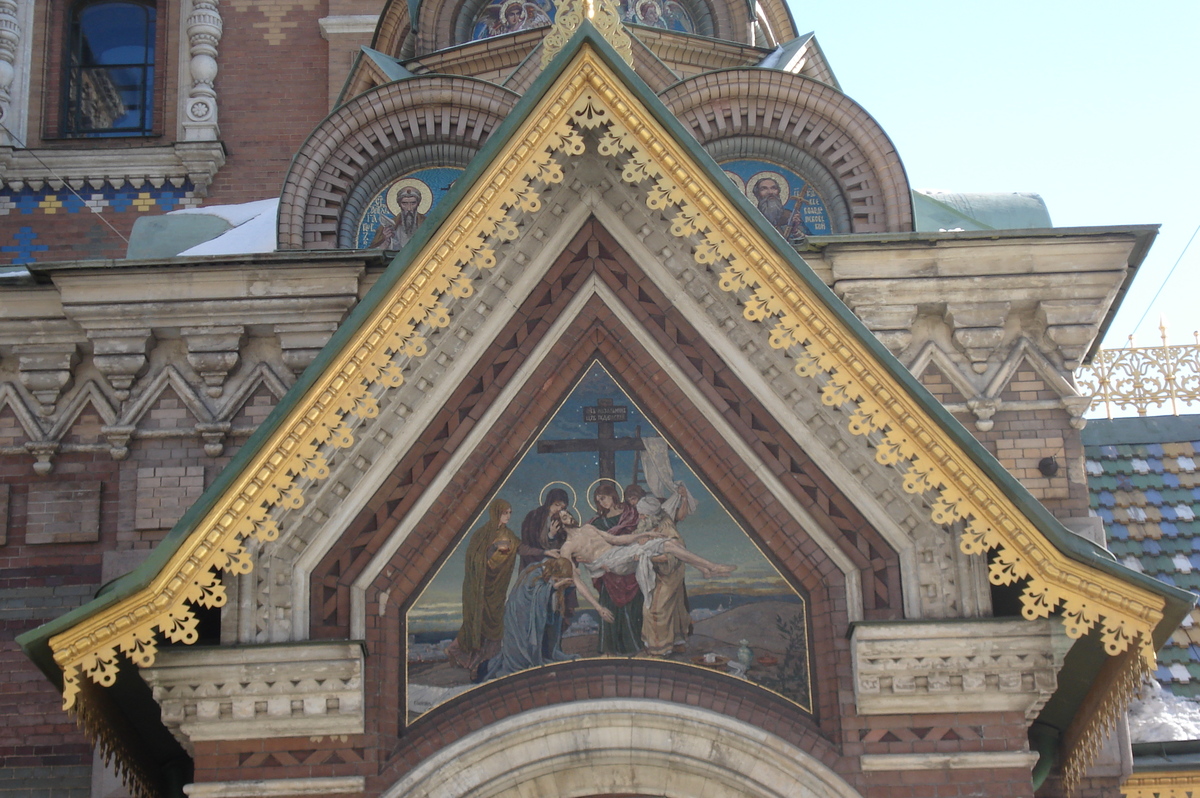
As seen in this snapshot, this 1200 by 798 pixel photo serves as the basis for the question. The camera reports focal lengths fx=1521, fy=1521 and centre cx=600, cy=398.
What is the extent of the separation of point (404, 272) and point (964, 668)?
12.5 ft

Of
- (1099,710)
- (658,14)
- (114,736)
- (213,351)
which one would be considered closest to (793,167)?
(658,14)

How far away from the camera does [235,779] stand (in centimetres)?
829

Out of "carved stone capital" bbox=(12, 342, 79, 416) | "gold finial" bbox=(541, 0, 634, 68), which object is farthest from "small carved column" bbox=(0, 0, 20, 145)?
"gold finial" bbox=(541, 0, 634, 68)

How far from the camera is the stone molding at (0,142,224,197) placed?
14.3 meters

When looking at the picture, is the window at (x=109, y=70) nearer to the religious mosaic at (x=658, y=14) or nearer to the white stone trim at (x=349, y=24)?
the white stone trim at (x=349, y=24)

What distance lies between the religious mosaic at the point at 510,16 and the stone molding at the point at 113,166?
9.00 ft

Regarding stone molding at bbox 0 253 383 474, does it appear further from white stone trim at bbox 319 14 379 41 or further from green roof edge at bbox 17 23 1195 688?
white stone trim at bbox 319 14 379 41

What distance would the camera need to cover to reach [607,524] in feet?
29.7

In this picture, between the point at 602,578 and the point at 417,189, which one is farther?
the point at 417,189

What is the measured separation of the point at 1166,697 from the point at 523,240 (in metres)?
5.57

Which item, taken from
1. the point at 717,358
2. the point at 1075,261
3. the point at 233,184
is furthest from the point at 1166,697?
the point at 233,184

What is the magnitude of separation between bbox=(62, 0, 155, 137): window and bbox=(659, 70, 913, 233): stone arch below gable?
5896 mm

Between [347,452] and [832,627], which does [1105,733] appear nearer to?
[832,627]

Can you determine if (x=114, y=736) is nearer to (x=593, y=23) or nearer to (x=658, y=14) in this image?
(x=593, y=23)
